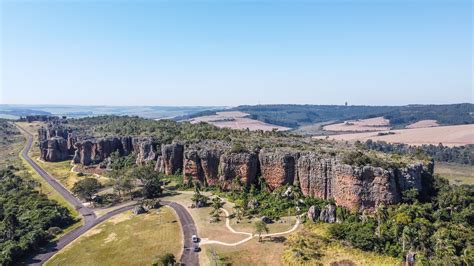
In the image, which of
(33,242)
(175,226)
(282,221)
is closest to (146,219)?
(175,226)

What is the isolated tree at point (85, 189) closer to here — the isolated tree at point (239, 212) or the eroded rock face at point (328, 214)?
the isolated tree at point (239, 212)

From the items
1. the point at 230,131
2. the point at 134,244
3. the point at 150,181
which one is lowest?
the point at 134,244

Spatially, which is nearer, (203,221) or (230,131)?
(203,221)

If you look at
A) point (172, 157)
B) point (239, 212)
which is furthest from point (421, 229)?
point (172, 157)

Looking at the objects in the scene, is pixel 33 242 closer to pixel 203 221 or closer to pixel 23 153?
pixel 203 221

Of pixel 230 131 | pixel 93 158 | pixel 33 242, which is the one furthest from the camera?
pixel 93 158

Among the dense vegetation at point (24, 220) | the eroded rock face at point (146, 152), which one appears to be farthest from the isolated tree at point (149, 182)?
the eroded rock face at point (146, 152)

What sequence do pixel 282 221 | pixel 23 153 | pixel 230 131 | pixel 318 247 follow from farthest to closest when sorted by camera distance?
pixel 23 153 → pixel 230 131 → pixel 282 221 → pixel 318 247
